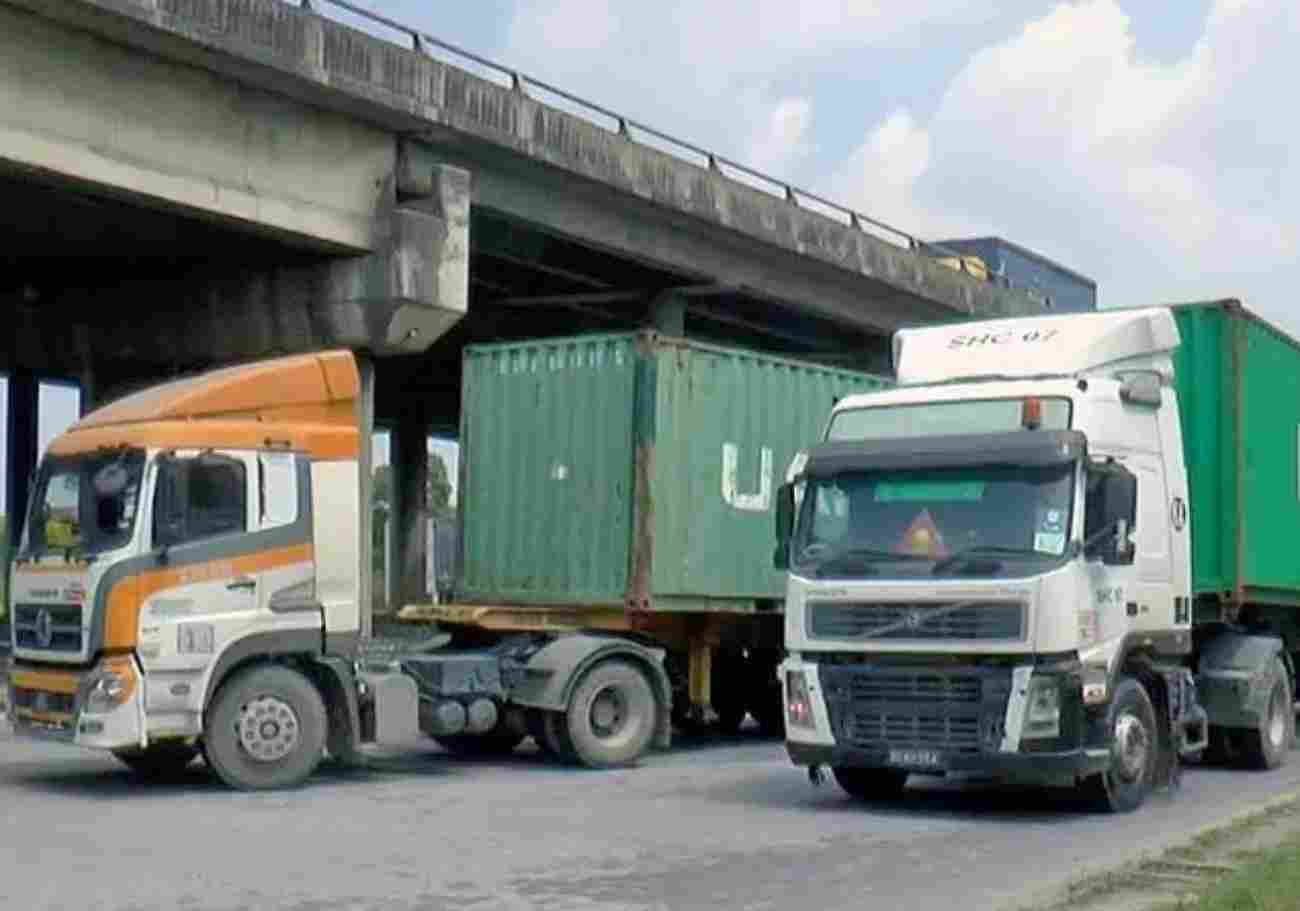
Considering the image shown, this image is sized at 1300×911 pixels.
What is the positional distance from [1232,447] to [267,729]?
7.87 meters

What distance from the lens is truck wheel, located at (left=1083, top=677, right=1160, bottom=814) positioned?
43.7 ft

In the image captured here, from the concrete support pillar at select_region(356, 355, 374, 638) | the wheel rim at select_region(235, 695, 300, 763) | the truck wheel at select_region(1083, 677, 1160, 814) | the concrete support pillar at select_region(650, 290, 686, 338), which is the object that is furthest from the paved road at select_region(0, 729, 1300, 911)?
the concrete support pillar at select_region(650, 290, 686, 338)

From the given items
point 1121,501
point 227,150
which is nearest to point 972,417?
point 1121,501

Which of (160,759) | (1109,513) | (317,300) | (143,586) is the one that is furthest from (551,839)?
(317,300)

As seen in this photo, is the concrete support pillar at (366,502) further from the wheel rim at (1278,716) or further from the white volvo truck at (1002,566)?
the wheel rim at (1278,716)

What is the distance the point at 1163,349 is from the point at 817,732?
3.97 meters

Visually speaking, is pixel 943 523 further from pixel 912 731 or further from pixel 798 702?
pixel 798 702

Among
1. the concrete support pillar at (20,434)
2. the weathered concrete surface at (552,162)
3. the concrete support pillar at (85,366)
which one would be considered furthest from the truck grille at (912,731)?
the concrete support pillar at (20,434)

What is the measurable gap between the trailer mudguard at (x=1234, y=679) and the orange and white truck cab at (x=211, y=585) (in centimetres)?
651

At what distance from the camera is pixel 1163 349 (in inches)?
577

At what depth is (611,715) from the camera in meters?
17.1

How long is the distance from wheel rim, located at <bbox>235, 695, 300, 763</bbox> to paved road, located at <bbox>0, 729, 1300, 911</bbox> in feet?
1.29

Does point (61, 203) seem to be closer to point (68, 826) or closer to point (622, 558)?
point (622, 558)

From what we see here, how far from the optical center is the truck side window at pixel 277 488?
587 inches
